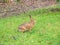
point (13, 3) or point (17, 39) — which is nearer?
point (17, 39)

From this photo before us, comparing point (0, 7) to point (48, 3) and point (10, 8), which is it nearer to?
point (10, 8)

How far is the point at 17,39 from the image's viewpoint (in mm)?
8664

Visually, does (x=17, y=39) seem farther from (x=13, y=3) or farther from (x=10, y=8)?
(x=13, y=3)

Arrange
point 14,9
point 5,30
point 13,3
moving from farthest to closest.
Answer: point 13,3 < point 14,9 < point 5,30

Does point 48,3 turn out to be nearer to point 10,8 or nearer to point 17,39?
point 10,8

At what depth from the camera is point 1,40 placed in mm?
8750

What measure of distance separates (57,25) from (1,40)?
287cm

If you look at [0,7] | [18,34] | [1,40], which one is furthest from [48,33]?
[0,7]

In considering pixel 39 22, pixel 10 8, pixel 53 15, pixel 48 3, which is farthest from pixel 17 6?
pixel 39 22

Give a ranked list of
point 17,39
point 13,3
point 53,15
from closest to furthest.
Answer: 1. point 17,39
2. point 53,15
3. point 13,3

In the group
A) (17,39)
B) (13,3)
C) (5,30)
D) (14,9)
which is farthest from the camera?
(13,3)

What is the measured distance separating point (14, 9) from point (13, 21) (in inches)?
142

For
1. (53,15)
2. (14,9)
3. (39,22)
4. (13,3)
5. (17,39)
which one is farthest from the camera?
(13,3)

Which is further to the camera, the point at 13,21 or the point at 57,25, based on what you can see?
the point at 13,21
